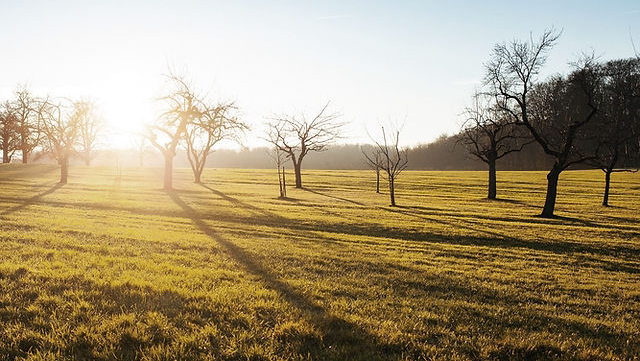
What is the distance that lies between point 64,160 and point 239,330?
4141cm

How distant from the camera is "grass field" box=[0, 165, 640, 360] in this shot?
470 cm

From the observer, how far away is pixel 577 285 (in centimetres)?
947

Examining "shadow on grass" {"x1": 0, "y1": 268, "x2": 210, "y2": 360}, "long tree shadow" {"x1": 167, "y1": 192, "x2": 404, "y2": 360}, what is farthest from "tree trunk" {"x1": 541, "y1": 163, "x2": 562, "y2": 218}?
"shadow on grass" {"x1": 0, "y1": 268, "x2": 210, "y2": 360}

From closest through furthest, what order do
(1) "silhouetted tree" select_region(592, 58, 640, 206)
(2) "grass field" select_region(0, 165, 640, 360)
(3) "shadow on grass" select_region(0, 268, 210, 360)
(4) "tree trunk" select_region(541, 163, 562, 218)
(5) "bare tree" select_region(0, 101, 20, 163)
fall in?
(3) "shadow on grass" select_region(0, 268, 210, 360) → (2) "grass field" select_region(0, 165, 640, 360) → (1) "silhouetted tree" select_region(592, 58, 640, 206) → (4) "tree trunk" select_region(541, 163, 562, 218) → (5) "bare tree" select_region(0, 101, 20, 163)

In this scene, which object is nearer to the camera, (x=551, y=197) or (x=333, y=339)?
(x=333, y=339)

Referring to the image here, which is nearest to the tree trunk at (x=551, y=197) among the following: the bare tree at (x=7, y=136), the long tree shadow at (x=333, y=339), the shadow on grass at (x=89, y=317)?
the long tree shadow at (x=333, y=339)

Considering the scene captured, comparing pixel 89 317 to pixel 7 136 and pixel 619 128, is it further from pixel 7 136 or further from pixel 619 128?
pixel 7 136

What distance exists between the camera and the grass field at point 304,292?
4.70 m

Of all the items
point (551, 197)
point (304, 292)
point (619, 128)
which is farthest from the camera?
point (619, 128)

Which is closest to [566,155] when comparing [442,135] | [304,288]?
[304,288]

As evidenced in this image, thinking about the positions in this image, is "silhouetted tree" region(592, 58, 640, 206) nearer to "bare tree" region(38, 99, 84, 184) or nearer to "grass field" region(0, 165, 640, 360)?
"grass field" region(0, 165, 640, 360)

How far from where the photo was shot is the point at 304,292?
695 centimetres

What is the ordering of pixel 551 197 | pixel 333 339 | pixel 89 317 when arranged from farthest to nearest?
1. pixel 551 197
2. pixel 89 317
3. pixel 333 339

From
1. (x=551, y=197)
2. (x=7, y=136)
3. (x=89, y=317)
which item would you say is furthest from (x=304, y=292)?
(x=7, y=136)
